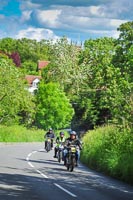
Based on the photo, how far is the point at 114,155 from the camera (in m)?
26.2

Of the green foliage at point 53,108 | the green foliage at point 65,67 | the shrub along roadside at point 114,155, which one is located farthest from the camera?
the green foliage at point 53,108

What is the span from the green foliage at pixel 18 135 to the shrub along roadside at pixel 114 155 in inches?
1270

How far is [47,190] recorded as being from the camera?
16891mm

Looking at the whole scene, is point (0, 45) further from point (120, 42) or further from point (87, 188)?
point (87, 188)

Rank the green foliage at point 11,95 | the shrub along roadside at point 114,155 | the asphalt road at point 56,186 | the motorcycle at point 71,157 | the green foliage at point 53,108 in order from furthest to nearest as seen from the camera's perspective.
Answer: the green foliage at point 53,108 → the green foliage at point 11,95 → the motorcycle at point 71,157 → the shrub along roadside at point 114,155 → the asphalt road at point 56,186

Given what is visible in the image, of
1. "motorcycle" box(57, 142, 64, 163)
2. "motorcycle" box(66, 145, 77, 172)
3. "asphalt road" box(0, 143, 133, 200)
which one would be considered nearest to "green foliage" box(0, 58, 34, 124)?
"motorcycle" box(57, 142, 64, 163)

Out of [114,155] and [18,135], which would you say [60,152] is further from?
[18,135]

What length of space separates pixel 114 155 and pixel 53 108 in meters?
60.2

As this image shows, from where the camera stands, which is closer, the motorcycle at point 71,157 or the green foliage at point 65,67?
the motorcycle at point 71,157

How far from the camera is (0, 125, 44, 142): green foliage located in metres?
64.9

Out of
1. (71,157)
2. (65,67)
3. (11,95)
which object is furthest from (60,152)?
(65,67)

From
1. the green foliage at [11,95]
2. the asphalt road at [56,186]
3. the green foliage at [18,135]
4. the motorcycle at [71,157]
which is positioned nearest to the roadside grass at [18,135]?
the green foliage at [18,135]

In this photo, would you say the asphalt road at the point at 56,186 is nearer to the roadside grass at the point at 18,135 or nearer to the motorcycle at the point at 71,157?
the motorcycle at the point at 71,157

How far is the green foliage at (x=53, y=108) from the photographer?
8581 centimetres
